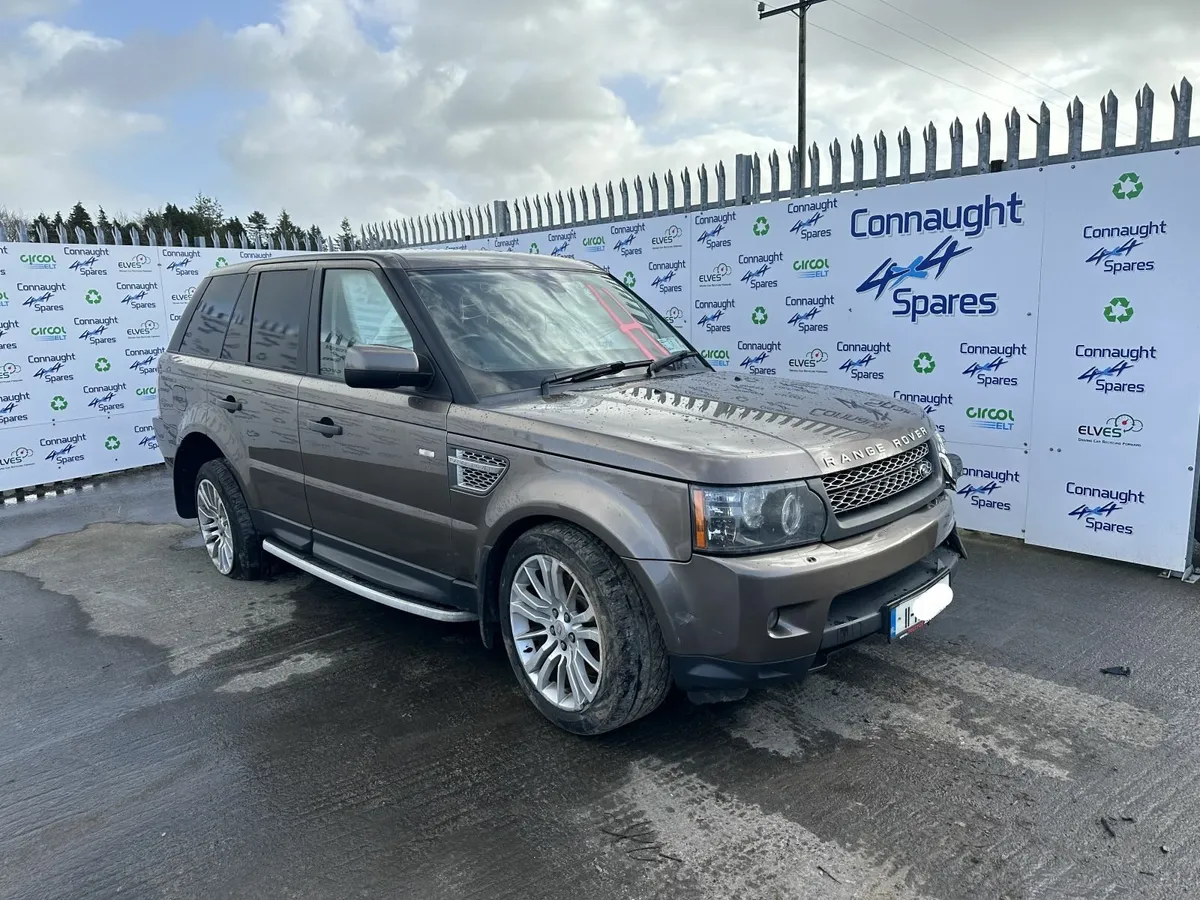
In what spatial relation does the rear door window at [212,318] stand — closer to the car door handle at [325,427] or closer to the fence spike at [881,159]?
the car door handle at [325,427]

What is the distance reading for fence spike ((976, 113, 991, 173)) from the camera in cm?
573

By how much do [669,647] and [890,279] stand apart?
4.34m

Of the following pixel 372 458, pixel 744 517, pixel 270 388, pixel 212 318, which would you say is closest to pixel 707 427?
pixel 744 517

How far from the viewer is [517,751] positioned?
3.23m

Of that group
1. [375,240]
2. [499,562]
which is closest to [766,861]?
[499,562]

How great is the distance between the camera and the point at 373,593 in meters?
3.96

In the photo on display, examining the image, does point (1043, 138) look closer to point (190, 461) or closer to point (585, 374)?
point (585, 374)

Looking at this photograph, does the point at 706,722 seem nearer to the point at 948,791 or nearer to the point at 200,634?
the point at 948,791

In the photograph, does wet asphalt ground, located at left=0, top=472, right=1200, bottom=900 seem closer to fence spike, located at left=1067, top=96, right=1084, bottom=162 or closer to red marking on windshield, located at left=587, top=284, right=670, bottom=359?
red marking on windshield, located at left=587, top=284, right=670, bottom=359

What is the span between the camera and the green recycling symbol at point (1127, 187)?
5023mm

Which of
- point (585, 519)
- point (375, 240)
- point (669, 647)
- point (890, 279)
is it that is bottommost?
point (669, 647)

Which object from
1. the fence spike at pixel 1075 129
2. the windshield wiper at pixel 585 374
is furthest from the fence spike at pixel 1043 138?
the windshield wiper at pixel 585 374

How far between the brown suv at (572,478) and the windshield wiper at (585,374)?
0.02m

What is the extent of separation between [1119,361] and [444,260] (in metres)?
4.20
